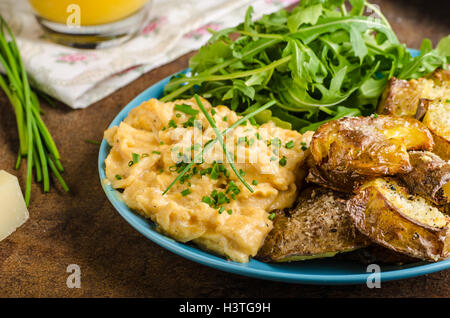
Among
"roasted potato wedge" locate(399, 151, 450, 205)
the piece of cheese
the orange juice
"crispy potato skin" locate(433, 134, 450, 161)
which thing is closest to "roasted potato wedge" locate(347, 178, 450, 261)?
"roasted potato wedge" locate(399, 151, 450, 205)

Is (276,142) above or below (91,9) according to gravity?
below

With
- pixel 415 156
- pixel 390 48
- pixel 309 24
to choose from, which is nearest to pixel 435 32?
pixel 390 48

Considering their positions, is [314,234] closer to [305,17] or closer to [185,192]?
[185,192]

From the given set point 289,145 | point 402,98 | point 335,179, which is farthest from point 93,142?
point 402,98

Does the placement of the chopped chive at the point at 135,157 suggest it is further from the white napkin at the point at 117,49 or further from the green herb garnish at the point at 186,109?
the white napkin at the point at 117,49

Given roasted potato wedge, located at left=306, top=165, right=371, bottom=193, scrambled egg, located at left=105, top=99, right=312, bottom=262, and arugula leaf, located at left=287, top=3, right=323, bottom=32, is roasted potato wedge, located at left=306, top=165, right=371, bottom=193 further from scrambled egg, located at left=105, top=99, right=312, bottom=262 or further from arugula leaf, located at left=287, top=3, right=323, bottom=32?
arugula leaf, located at left=287, top=3, right=323, bottom=32

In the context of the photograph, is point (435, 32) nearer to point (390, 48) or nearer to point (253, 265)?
point (390, 48)

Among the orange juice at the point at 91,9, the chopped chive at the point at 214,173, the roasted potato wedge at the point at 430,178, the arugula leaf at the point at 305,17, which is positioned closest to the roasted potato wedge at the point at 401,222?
the roasted potato wedge at the point at 430,178
